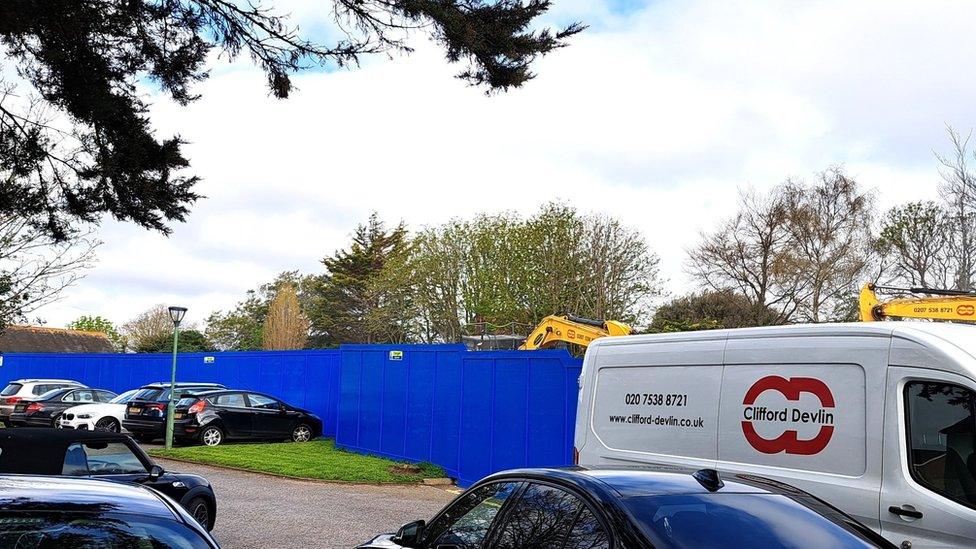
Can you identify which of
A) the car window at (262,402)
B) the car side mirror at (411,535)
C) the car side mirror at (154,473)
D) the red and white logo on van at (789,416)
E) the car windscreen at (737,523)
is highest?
the red and white logo on van at (789,416)

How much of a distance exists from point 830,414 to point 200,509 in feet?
20.8

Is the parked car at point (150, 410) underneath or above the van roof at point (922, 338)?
underneath

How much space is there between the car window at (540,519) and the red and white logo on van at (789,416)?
118 inches

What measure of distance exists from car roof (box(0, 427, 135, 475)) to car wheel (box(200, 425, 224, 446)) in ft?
44.8

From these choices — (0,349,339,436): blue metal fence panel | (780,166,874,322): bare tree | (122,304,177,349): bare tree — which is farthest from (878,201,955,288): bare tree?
(122,304,177,349): bare tree

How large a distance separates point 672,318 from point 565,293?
4.61m

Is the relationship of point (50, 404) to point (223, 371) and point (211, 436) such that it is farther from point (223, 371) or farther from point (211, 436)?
point (223, 371)

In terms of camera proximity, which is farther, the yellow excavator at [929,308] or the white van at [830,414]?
the yellow excavator at [929,308]

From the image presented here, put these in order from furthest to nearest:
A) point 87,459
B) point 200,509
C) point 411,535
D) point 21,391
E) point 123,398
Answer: point 21,391 < point 123,398 < point 200,509 < point 87,459 < point 411,535

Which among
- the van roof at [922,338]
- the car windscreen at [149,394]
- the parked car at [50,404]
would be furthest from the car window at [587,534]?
the parked car at [50,404]

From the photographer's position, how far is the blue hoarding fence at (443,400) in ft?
46.5

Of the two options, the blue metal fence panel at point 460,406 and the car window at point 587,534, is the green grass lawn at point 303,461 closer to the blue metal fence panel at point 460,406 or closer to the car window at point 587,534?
the blue metal fence panel at point 460,406

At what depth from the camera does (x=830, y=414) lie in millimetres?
6645

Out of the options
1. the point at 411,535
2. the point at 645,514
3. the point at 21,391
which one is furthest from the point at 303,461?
the point at 645,514
